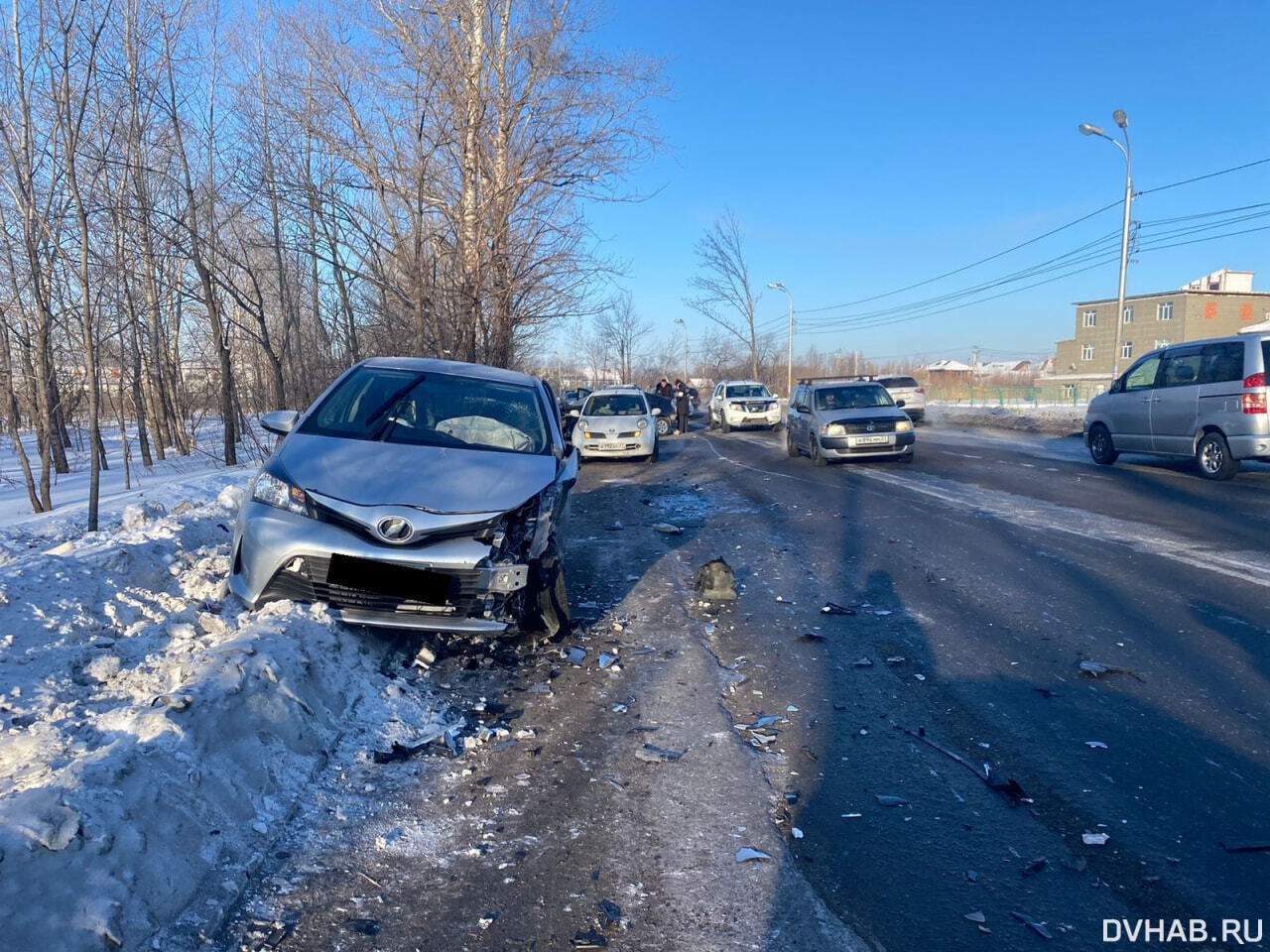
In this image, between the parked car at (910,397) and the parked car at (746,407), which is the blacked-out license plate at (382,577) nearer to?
the parked car at (746,407)

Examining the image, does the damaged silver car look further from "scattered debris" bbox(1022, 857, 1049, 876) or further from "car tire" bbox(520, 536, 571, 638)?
"scattered debris" bbox(1022, 857, 1049, 876)

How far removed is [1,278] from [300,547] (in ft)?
36.6

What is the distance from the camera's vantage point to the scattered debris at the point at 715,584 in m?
6.58

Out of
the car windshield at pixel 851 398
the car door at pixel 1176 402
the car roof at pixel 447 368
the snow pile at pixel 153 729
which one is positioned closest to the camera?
the snow pile at pixel 153 729

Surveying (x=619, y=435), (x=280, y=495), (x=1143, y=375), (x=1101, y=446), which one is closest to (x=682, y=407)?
(x=619, y=435)

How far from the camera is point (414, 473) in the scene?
197 inches

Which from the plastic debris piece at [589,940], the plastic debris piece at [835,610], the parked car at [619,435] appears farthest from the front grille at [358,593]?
the parked car at [619,435]

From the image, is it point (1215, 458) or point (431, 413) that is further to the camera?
point (1215, 458)

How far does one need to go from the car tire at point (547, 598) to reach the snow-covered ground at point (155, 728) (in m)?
0.90

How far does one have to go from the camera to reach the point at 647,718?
13.9 feet

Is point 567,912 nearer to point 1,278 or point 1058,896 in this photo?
point 1058,896

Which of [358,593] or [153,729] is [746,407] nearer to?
[358,593]

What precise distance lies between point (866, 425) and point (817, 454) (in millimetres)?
1124

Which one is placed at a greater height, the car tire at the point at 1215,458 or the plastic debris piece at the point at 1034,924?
the car tire at the point at 1215,458
